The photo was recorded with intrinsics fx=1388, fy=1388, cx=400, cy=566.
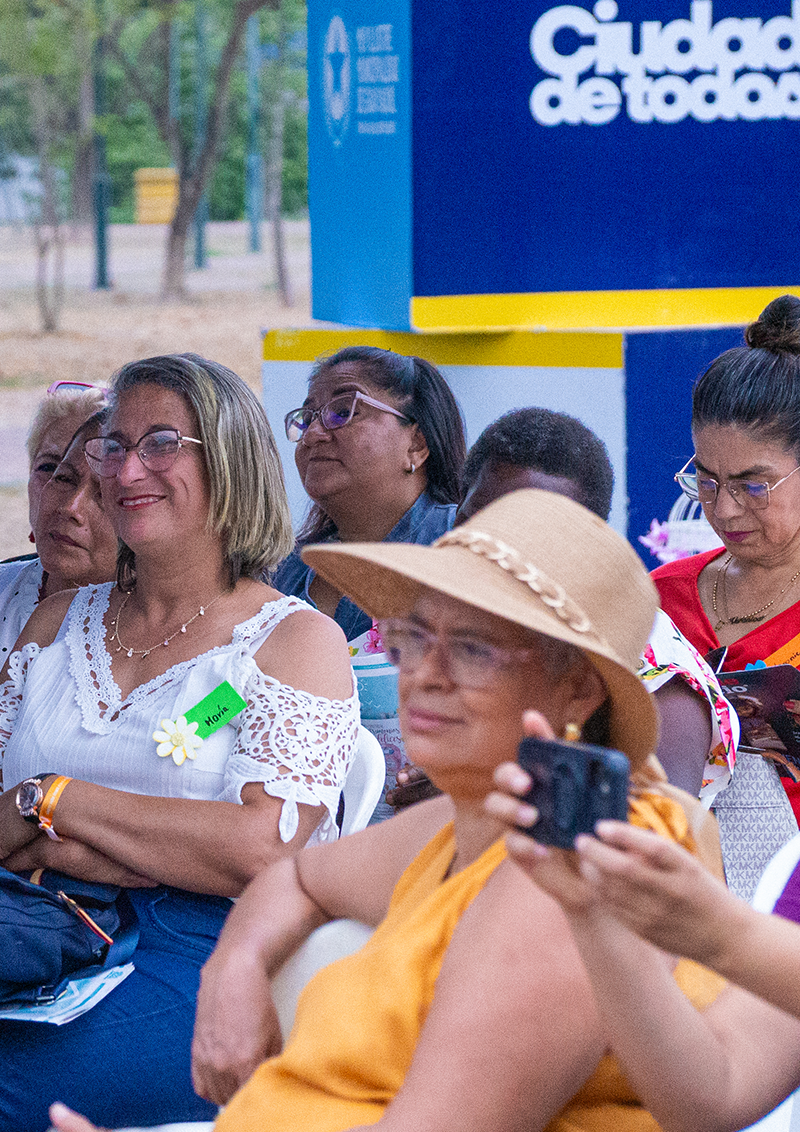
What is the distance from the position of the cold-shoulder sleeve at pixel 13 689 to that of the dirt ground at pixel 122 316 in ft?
26.2

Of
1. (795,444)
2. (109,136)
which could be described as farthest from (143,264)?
(795,444)

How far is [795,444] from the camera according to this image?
2881mm

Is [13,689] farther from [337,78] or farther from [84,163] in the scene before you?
[84,163]

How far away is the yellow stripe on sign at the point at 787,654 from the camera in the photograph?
2826mm

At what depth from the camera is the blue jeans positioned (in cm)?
221

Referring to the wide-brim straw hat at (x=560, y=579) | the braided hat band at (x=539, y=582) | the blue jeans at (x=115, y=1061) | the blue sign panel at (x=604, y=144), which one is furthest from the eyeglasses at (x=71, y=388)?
the braided hat band at (x=539, y=582)

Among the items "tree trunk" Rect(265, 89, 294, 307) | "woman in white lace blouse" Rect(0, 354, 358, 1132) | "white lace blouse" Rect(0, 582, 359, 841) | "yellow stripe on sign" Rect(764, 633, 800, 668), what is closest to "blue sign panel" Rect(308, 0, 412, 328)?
"woman in white lace blouse" Rect(0, 354, 358, 1132)

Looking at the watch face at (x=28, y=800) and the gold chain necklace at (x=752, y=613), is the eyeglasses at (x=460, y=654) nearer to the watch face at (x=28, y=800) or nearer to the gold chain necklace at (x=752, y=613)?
the watch face at (x=28, y=800)

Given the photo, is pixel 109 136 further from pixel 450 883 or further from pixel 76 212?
pixel 450 883

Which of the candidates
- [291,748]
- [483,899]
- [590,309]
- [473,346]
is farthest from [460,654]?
[590,309]

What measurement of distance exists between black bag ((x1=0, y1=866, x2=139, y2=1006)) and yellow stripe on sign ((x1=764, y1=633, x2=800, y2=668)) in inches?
53.9

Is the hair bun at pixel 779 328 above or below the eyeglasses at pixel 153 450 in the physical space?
above

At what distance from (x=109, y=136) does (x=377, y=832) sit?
22396mm

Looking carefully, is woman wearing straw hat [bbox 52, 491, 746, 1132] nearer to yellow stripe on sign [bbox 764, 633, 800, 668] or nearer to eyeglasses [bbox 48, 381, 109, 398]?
yellow stripe on sign [bbox 764, 633, 800, 668]
